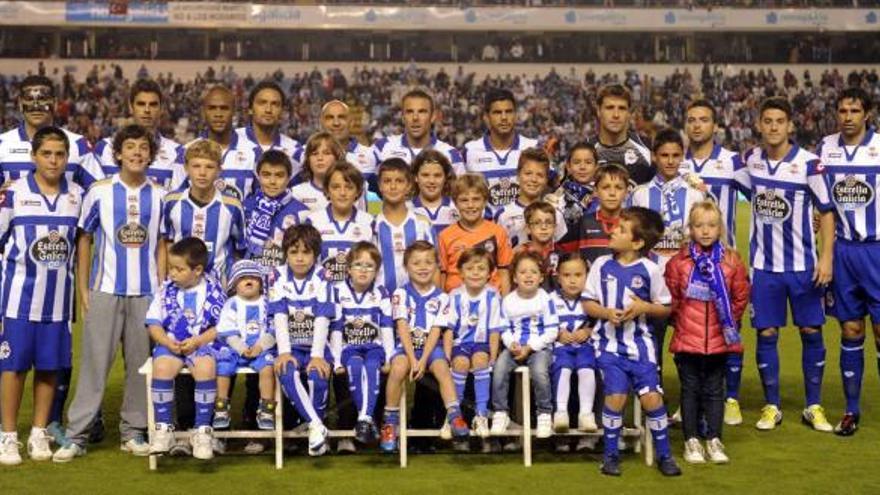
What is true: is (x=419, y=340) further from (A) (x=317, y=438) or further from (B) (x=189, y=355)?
(B) (x=189, y=355)

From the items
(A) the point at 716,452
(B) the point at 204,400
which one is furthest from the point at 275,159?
(A) the point at 716,452

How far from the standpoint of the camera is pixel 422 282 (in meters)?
6.69

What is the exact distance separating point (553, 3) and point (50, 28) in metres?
17.7

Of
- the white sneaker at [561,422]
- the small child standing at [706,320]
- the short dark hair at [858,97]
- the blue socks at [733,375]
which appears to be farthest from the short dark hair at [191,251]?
the short dark hair at [858,97]

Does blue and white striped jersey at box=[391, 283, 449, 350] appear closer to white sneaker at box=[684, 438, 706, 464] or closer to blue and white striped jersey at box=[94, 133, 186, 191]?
white sneaker at box=[684, 438, 706, 464]

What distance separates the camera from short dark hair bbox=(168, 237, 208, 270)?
21.7 feet

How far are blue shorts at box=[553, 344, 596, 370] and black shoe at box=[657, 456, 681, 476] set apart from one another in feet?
2.11

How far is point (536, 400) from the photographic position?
6.59 m

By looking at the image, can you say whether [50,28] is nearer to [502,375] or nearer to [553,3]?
[553,3]

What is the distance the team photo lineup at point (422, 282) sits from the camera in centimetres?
655

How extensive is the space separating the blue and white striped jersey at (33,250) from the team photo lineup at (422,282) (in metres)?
0.01

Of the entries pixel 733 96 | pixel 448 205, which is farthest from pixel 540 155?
pixel 733 96

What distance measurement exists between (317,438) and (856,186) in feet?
12.4

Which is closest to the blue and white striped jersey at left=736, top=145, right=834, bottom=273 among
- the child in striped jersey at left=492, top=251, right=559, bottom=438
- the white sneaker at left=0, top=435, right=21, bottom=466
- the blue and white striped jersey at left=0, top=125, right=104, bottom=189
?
the child in striped jersey at left=492, top=251, right=559, bottom=438
